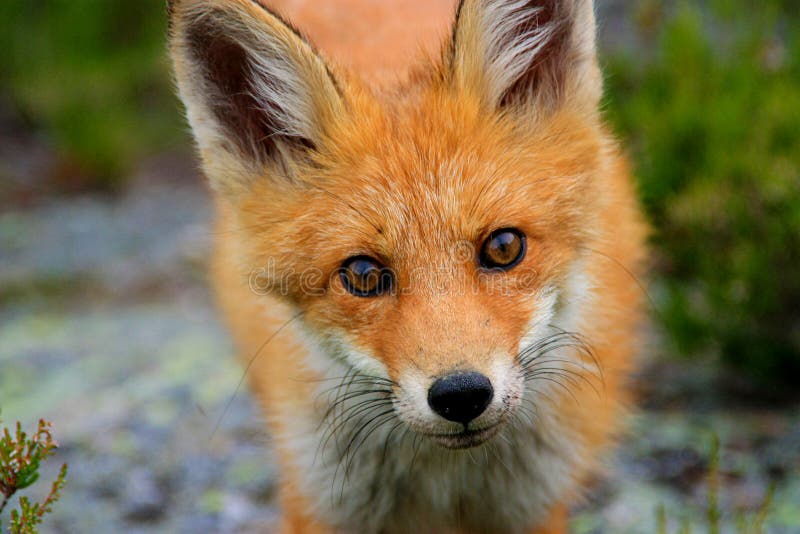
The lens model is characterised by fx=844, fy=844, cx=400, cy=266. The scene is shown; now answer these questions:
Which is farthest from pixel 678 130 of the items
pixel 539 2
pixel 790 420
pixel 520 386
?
pixel 520 386

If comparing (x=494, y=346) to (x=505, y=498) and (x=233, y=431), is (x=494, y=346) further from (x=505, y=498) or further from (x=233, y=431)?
(x=233, y=431)

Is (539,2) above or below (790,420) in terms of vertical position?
above

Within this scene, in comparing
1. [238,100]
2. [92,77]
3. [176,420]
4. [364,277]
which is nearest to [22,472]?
[364,277]

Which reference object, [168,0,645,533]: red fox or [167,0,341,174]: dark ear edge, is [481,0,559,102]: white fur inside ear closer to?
[168,0,645,533]: red fox

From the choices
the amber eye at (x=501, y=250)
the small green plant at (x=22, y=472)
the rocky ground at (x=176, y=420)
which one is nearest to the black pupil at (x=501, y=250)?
the amber eye at (x=501, y=250)

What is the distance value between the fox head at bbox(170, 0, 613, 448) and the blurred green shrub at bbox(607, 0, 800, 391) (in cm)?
132

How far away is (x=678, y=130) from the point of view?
4461 mm

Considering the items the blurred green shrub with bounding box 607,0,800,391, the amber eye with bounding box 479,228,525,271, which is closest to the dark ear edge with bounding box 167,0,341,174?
the amber eye with bounding box 479,228,525,271

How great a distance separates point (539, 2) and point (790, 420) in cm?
248

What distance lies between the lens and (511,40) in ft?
9.66

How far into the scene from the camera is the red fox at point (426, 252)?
246cm

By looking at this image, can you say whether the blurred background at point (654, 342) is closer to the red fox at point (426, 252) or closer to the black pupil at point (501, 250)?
the red fox at point (426, 252)

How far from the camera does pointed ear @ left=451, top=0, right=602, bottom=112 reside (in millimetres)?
2777

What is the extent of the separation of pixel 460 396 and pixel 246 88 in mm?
1439
